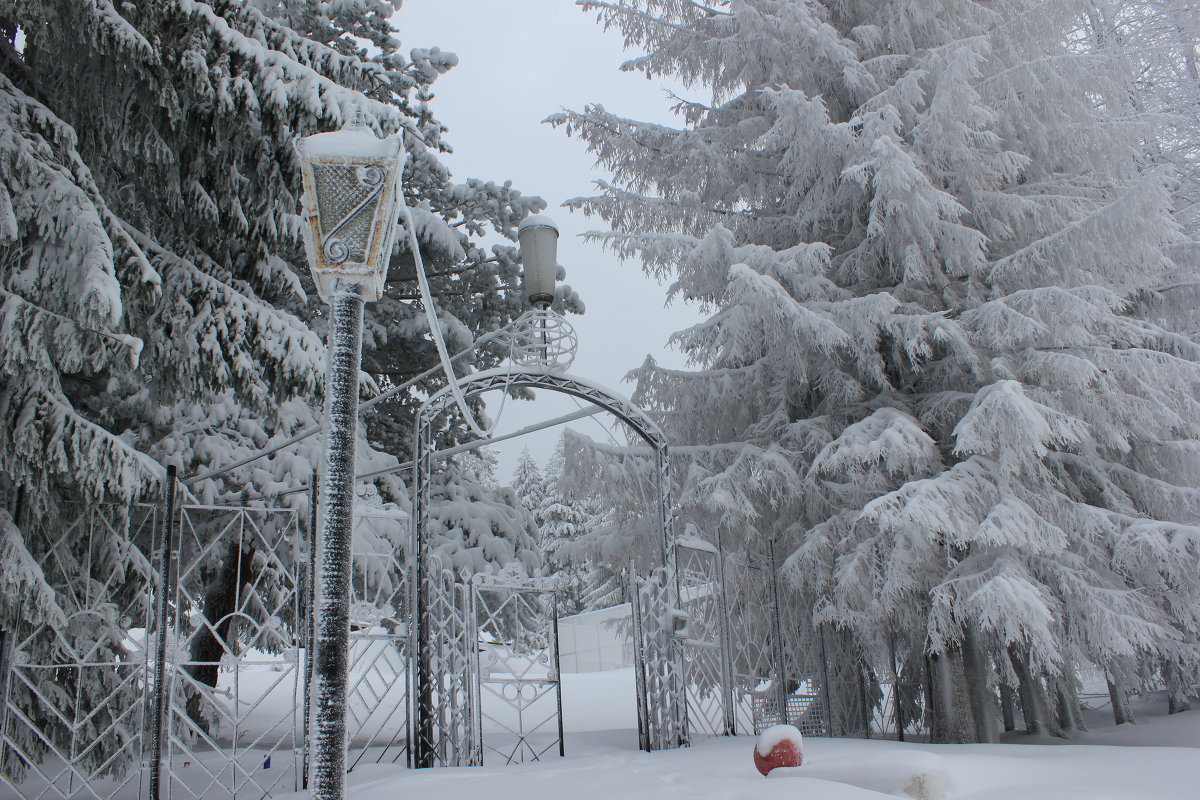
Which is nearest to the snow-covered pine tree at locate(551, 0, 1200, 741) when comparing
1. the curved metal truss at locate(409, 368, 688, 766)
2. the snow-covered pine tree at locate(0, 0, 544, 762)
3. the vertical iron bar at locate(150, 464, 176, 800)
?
the curved metal truss at locate(409, 368, 688, 766)

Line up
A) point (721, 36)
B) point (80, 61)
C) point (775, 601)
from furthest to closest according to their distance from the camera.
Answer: point (721, 36), point (775, 601), point (80, 61)

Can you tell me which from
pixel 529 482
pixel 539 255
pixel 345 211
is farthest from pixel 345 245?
pixel 529 482

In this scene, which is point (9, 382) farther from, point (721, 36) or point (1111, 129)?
point (1111, 129)

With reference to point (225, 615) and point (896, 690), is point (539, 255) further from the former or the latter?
point (896, 690)

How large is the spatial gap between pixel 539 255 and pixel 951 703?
19.6 feet

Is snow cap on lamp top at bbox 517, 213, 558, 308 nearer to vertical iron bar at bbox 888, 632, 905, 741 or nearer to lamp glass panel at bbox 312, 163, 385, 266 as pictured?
lamp glass panel at bbox 312, 163, 385, 266

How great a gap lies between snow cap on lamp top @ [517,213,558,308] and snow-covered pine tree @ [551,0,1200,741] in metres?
1.95

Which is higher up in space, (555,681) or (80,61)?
(80,61)

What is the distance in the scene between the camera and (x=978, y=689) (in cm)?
877

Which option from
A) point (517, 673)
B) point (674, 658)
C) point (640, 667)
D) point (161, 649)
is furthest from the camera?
point (517, 673)

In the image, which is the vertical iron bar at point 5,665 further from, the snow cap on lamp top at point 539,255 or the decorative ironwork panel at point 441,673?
the snow cap on lamp top at point 539,255

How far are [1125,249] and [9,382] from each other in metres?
9.61

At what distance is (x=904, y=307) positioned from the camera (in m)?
9.07

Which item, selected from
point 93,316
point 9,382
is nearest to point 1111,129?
point 93,316
